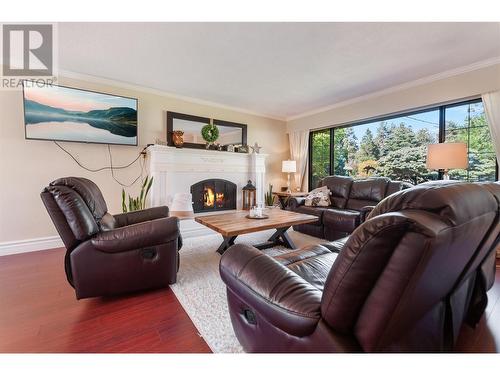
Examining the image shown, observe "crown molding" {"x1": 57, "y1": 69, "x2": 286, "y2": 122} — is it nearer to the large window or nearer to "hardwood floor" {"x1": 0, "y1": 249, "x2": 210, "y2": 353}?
the large window

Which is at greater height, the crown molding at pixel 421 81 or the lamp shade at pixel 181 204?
the crown molding at pixel 421 81

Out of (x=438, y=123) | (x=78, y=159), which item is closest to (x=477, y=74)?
(x=438, y=123)

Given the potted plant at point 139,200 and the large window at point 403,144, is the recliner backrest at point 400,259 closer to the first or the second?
the large window at point 403,144

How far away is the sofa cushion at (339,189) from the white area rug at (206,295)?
48.4 inches

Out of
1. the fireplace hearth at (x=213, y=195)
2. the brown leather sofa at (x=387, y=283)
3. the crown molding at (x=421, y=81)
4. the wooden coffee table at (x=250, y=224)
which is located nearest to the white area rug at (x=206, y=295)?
the wooden coffee table at (x=250, y=224)

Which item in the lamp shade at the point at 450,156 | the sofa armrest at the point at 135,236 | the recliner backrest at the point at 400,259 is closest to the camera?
the recliner backrest at the point at 400,259

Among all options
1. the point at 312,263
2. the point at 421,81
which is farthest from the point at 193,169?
the point at 421,81

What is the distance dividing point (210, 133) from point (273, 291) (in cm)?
364

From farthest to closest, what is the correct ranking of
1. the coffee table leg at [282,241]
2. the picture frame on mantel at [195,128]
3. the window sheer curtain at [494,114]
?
the picture frame on mantel at [195,128], the coffee table leg at [282,241], the window sheer curtain at [494,114]

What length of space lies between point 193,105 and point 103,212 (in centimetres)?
277

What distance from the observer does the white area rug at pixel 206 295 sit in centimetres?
143

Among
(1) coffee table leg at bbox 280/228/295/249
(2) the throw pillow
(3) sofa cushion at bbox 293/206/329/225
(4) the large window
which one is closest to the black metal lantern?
(3) sofa cushion at bbox 293/206/329/225

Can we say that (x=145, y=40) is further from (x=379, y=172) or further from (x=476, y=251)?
(x=379, y=172)

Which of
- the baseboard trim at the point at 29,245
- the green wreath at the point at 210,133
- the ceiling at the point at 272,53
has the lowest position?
the baseboard trim at the point at 29,245
